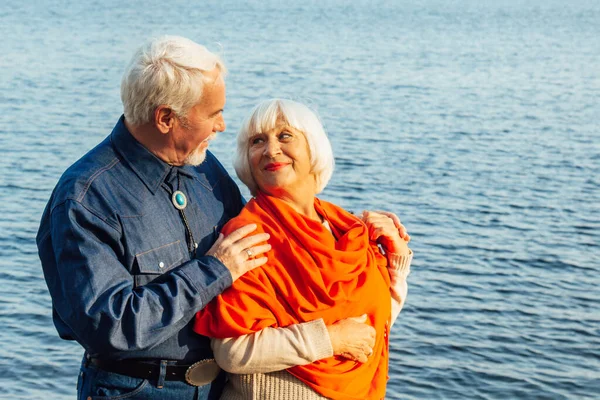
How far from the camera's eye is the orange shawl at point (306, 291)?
3.18 metres

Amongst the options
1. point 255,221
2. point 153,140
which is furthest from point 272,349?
point 153,140

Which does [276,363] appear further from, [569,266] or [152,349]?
[569,266]

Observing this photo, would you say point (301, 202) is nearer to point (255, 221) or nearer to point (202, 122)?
point (255, 221)

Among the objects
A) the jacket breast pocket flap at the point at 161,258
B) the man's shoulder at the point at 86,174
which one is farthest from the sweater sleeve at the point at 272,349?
the man's shoulder at the point at 86,174

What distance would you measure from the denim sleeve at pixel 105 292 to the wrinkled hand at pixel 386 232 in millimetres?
838

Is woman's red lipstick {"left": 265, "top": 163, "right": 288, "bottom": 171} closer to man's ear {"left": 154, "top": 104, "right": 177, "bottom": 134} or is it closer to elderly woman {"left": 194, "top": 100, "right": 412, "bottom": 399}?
elderly woman {"left": 194, "top": 100, "right": 412, "bottom": 399}

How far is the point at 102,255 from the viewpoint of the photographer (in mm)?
2961

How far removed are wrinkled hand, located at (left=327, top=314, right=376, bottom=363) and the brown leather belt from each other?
432 mm

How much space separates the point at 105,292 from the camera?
2.93 m

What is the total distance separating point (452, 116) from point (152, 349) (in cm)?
1550

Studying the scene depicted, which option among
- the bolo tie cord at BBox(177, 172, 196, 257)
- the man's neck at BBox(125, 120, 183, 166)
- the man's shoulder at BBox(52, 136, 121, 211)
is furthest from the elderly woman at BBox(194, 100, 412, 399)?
the man's shoulder at BBox(52, 136, 121, 211)

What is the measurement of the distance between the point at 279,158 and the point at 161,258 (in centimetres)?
56

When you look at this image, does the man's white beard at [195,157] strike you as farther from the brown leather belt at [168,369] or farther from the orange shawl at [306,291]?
the brown leather belt at [168,369]

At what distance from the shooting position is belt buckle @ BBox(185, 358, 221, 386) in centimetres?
323
